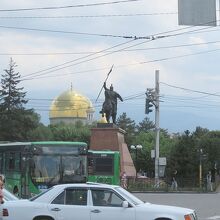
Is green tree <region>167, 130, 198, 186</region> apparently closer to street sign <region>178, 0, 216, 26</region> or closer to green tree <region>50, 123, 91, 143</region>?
green tree <region>50, 123, 91, 143</region>

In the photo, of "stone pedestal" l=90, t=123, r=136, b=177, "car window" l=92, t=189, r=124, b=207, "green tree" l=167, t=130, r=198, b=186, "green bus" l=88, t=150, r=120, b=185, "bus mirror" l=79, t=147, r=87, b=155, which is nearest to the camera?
"car window" l=92, t=189, r=124, b=207

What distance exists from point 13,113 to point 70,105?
143ft

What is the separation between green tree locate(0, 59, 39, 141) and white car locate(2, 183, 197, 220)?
76.4 meters

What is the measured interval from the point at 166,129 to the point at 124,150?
3873 inches

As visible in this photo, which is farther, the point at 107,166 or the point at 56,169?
the point at 107,166

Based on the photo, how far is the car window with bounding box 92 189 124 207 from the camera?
47.6 feet

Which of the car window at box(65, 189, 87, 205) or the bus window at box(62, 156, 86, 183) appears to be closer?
the car window at box(65, 189, 87, 205)

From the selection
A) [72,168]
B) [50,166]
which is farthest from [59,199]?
[72,168]

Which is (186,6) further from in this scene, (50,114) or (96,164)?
(50,114)

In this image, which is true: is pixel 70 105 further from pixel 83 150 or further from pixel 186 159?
pixel 83 150

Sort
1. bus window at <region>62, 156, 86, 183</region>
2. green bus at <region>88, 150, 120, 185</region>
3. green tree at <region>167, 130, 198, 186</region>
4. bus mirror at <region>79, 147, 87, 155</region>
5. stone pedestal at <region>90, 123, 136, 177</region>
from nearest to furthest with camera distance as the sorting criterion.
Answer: bus window at <region>62, 156, 86, 183</region> < bus mirror at <region>79, 147, 87, 155</region> < green bus at <region>88, 150, 120, 185</region> < stone pedestal at <region>90, 123, 136, 177</region> < green tree at <region>167, 130, 198, 186</region>

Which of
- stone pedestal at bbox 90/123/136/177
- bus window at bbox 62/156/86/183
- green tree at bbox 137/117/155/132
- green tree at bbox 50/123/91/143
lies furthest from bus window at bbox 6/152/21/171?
green tree at bbox 137/117/155/132

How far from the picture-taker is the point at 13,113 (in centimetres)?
9194

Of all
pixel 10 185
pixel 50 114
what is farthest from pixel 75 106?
pixel 10 185
